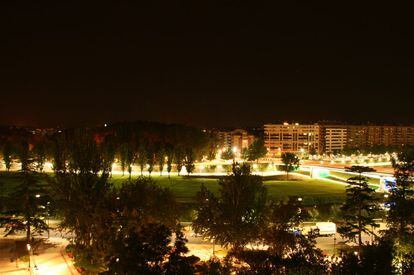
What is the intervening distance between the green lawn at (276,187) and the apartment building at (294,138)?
86025 mm

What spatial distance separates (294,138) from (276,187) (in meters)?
98.7

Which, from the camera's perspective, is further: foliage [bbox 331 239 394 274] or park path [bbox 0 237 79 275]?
park path [bbox 0 237 79 275]

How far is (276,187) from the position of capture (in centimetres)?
5756

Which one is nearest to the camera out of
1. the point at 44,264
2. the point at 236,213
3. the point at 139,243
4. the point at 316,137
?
the point at 139,243

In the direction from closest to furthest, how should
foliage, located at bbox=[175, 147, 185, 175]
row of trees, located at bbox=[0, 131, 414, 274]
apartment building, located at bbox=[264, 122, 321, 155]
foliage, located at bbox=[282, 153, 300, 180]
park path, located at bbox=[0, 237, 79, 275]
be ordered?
row of trees, located at bbox=[0, 131, 414, 274]
park path, located at bbox=[0, 237, 79, 275]
foliage, located at bbox=[175, 147, 185, 175]
foliage, located at bbox=[282, 153, 300, 180]
apartment building, located at bbox=[264, 122, 321, 155]

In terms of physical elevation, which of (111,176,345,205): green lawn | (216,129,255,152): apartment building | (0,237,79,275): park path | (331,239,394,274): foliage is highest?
(216,129,255,152): apartment building

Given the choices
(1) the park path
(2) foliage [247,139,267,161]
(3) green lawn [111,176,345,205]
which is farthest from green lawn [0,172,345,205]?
(2) foliage [247,139,267,161]

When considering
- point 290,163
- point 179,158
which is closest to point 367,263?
point 179,158

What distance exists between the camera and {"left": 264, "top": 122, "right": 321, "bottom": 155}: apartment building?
153000mm

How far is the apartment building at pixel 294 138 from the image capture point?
502 feet

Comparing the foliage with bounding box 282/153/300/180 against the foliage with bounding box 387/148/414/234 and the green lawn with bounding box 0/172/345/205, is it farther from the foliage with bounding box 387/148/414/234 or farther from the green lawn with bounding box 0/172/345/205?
the foliage with bounding box 387/148/414/234

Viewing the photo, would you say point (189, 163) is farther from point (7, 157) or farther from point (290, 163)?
point (7, 157)

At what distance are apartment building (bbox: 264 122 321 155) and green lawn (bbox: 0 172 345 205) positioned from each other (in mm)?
86025

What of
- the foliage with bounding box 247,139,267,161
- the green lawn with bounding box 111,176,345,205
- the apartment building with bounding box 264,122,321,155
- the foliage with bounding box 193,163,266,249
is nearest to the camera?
the foliage with bounding box 193,163,266,249
